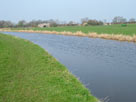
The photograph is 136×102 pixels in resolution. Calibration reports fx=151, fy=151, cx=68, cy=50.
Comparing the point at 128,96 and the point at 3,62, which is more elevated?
the point at 3,62

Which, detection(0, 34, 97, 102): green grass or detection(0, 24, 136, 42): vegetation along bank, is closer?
detection(0, 34, 97, 102): green grass

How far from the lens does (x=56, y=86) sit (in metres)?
5.40

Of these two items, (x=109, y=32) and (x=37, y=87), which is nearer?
(x=37, y=87)

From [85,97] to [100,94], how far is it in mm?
1295

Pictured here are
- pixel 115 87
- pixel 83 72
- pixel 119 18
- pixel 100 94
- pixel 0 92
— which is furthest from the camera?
pixel 119 18

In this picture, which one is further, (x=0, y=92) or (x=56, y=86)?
(x=56, y=86)

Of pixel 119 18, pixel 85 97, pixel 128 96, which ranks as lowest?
pixel 128 96

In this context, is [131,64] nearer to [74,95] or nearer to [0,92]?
[74,95]

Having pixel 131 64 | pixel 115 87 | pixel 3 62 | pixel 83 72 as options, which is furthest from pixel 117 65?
pixel 3 62

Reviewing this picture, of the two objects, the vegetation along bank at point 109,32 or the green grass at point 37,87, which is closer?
the green grass at point 37,87

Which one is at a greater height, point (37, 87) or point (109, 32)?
point (109, 32)

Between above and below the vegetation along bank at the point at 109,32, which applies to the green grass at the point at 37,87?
below

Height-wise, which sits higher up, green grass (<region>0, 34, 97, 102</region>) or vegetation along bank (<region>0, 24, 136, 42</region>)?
vegetation along bank (<region>0, 24, 136, 42</region>)

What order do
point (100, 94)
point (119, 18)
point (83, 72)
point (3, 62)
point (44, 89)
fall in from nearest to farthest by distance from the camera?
1. point (44, 89)
2. point (100, 94)
3. point (3, 62)
4. point (83, 72)
5. point (119, 18)
